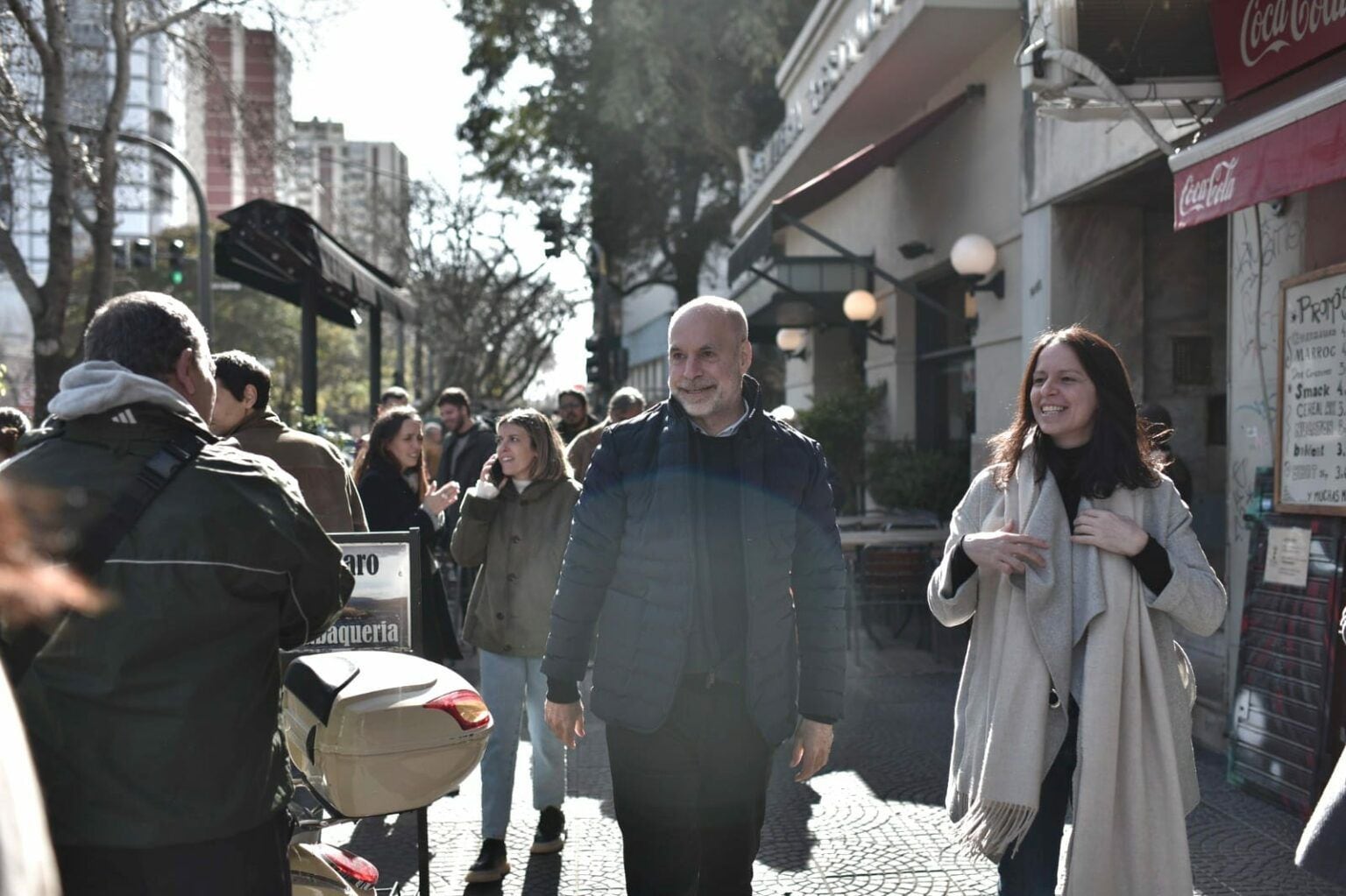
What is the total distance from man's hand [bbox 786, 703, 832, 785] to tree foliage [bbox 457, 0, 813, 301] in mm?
20702

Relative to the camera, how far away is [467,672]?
8594 mm

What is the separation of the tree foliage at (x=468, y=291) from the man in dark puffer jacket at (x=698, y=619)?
31688 millimetres

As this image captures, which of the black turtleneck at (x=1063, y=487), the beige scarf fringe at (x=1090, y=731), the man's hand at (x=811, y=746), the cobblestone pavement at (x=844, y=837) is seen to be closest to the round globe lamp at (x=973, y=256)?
the cobblestone pavement at (x=844, y=837)

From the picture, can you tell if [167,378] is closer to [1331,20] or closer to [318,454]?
[318,454]

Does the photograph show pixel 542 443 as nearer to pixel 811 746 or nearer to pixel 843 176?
pixel 811 746

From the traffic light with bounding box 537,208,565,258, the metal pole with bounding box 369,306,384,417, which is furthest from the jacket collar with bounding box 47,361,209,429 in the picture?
the traffic light with bounding box 537,208,565,258

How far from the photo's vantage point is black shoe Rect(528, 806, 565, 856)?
510cm

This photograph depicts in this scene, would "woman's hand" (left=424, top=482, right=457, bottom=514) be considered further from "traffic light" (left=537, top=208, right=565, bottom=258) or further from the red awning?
"traffic light" (left=537, top=208, right=565, bottom=258)

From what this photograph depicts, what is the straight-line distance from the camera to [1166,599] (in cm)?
321

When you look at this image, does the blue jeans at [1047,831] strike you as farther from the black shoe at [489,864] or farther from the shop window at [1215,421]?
the shop window at [1215,421]

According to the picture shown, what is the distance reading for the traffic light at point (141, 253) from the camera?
18.8 meters

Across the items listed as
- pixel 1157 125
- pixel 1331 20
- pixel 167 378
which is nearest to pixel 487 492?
pixel 167 378

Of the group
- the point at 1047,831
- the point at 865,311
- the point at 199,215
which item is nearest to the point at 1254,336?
the point at 1047,831

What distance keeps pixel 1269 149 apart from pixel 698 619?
365cm
